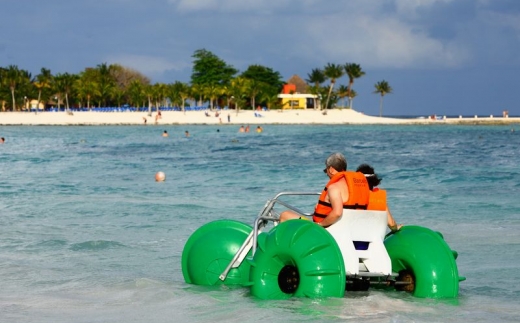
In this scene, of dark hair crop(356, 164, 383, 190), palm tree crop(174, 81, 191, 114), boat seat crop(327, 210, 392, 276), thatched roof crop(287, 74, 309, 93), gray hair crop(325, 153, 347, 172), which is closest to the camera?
boat seat crop(327, 210, 392, 276)

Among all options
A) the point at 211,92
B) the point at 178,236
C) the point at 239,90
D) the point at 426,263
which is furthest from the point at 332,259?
the point at 211,92

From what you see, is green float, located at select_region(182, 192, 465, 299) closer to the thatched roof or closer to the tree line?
the tree line

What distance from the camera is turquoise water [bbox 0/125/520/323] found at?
312 inches

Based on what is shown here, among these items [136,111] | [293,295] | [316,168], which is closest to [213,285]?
[293,295]

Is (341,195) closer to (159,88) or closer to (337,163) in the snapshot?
(337,163)

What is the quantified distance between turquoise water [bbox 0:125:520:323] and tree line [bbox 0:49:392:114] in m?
100

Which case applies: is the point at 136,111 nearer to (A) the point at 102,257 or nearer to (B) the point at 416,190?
(B) the point at 416,190

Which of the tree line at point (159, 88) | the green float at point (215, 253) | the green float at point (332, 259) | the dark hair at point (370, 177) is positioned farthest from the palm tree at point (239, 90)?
the dark hair at point (370, 177)

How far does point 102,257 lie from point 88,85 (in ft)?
409

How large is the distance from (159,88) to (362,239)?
130989mm

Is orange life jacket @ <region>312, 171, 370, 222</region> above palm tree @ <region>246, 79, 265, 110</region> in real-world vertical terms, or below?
below

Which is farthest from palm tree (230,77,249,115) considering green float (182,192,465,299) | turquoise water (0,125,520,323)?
green float (182,192,465,299)

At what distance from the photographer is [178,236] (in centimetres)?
1378

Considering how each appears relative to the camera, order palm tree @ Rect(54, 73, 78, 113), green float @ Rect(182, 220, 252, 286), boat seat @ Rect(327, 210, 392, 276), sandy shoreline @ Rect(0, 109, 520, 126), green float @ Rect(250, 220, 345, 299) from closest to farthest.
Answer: green float @ Rect(250, 220, 345, 299) < boat seat @ Rect(327, 210, 392, 276) < green float @ Rect(182, 220, 252, 286) < sandy shoreline @ Rect(0, 109, 520, 126) < palm tree @ Rect(54, 73, 78, 113)
